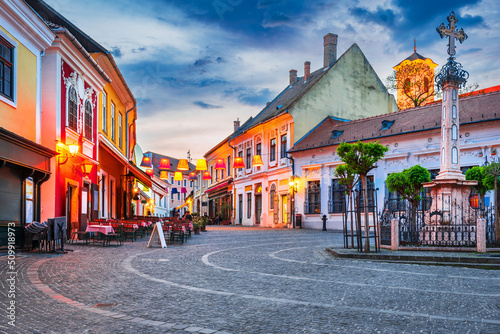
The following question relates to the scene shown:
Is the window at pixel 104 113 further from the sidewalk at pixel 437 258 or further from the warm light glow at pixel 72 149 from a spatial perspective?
the sidewalk at pixel 437 258

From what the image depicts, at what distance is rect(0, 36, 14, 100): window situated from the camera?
12.0 metres

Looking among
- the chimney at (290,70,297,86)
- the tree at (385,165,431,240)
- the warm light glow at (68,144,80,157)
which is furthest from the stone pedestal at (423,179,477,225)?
the chimney at (290,70,297,86)

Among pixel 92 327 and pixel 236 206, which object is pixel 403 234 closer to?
pixel 92 327

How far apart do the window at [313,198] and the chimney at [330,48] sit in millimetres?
11445

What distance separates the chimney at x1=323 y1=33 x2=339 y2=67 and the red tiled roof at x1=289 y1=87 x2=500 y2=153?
6.09m

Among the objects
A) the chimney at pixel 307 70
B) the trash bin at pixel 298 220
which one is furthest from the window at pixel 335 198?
the chimney at pixel 307 70

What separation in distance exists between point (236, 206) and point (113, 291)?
38808 mm

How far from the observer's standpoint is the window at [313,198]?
32.4m

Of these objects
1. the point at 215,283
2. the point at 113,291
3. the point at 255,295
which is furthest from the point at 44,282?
the point at 255,295

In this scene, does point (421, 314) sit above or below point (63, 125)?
below

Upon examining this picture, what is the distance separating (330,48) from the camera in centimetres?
3900

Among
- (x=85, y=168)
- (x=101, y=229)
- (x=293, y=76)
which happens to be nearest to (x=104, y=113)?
(x=85, y=168)

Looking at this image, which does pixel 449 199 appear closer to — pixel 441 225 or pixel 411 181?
pixel 441 225

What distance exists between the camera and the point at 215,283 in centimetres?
815
